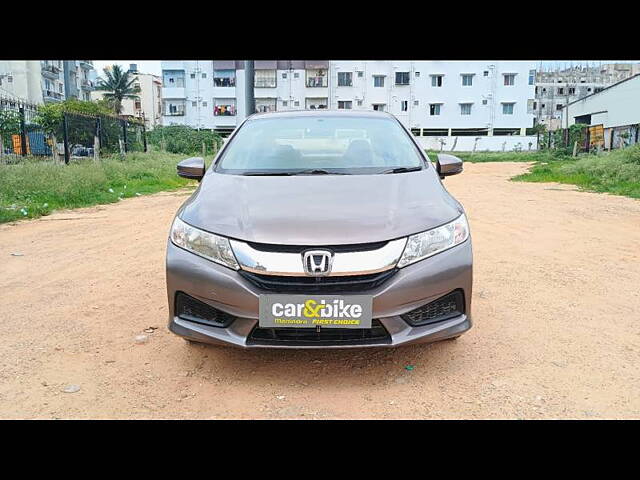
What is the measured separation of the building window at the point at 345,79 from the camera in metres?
53.6

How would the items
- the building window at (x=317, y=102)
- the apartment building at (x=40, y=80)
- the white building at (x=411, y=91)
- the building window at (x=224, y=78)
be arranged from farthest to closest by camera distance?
1. the building window at (x=317, y=102)
2. the building window at (x=224, y=78)
3. the white building at (x=411, y=91)
4. the apartment building at (x=40, y=80)

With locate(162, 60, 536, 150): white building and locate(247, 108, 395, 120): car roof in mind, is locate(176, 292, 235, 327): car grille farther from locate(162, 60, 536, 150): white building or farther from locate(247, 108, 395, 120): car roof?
locate(162, 60, 536, 150): white building

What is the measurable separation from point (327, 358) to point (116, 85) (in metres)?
61.6

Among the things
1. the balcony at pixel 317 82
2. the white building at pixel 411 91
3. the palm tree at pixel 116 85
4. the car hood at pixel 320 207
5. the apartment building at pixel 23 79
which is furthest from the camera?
the palm tree at pixel 116 85

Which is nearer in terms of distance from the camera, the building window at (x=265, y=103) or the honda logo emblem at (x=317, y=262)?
the honda logo emblem at (x=317, y=262)

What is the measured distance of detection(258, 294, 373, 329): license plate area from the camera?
263 cm

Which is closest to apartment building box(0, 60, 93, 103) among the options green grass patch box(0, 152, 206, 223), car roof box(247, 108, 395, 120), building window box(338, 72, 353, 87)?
building window box(338, 72, 353, 87)

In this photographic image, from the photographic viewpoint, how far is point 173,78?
181 feet

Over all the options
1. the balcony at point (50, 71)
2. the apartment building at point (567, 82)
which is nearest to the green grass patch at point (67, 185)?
the balcony at point (50, 71)

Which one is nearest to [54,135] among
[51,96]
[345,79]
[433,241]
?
[433,241]

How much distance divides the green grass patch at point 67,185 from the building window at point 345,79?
Result: 4032 centimetres

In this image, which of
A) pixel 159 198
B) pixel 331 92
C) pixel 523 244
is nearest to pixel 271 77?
pixel 331 92

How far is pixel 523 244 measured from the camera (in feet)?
21.1

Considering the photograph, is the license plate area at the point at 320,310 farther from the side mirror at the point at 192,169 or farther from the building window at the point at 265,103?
the building window at the point at 265,103
